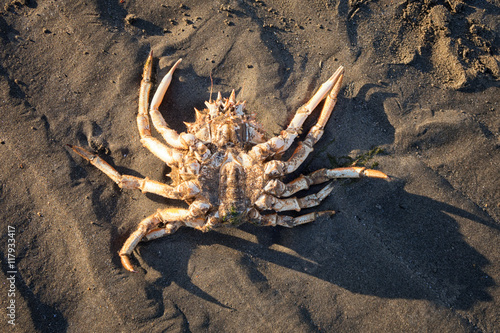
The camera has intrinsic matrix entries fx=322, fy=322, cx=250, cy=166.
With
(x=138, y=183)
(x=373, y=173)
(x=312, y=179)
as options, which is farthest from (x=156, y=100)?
(x=373, y=173)

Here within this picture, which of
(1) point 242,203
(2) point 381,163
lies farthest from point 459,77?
(1) point 242,203

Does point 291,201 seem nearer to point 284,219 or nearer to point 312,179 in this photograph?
point 284,219

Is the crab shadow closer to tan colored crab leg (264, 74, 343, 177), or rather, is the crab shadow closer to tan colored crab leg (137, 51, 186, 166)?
tan colored crab leg (264, 74, 343, 177)

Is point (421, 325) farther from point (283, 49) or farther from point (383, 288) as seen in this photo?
point (283, 49)

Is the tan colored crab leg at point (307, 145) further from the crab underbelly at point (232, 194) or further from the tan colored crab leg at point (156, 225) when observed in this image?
the tan colored crab leg at point (156, 225)

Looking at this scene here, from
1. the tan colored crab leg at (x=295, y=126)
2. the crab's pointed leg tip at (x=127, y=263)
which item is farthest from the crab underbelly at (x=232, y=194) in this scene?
the crab's pointed leg tip at (x=127, y=263)
